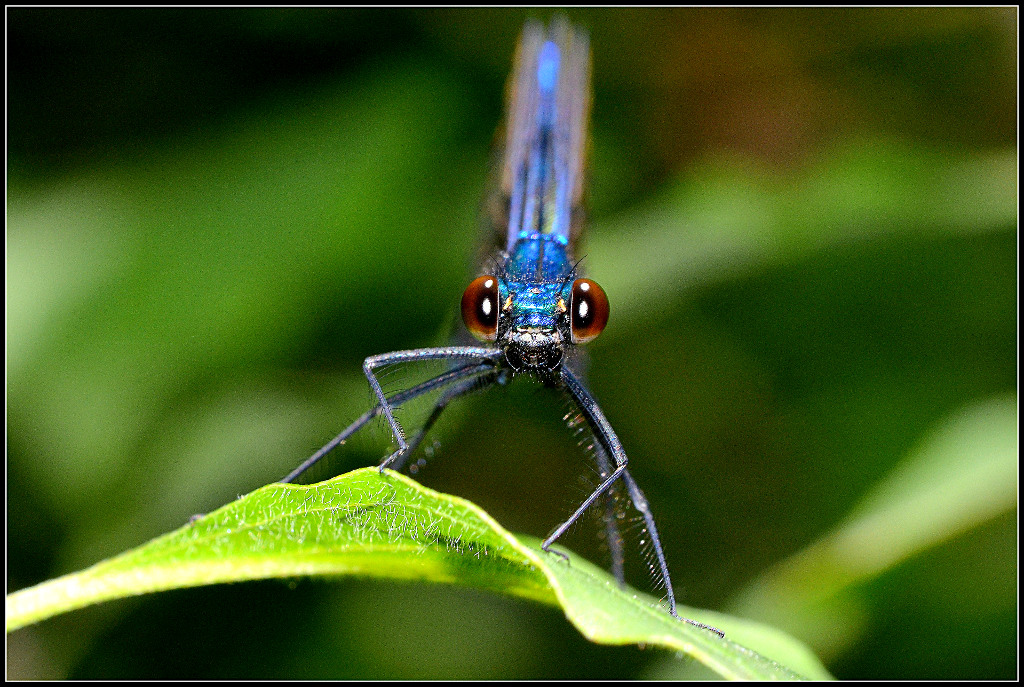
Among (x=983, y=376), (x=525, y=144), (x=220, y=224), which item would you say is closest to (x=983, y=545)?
(x=983, y=376)

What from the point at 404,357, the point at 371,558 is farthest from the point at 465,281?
the point at 371,558

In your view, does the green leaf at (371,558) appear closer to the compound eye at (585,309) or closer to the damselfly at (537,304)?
the damselfly at (537,304)

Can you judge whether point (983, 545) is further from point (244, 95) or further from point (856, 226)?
point (244, 95)

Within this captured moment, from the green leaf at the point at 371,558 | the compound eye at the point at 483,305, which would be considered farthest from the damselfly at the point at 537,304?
the green leaf at the point at 371,558

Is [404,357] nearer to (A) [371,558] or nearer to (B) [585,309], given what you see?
(B) [585,309]

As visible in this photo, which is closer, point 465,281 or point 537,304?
point 537,304
